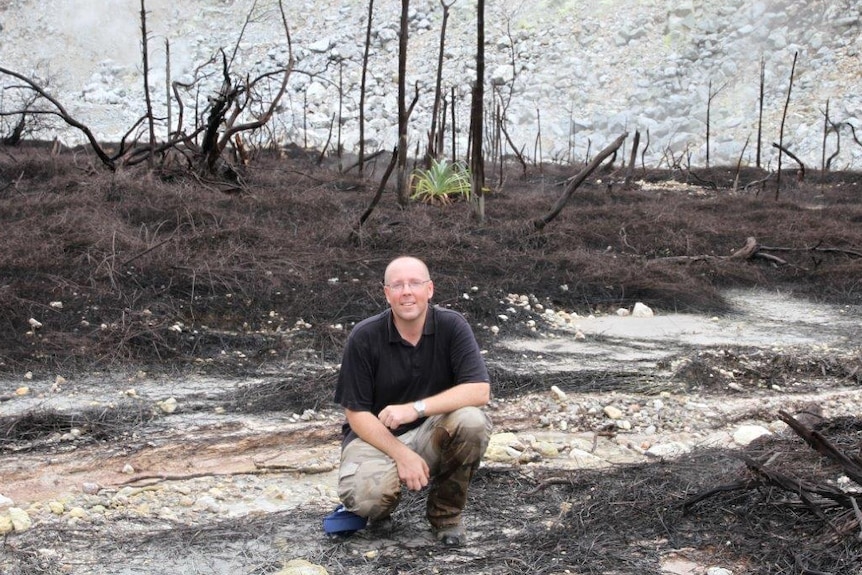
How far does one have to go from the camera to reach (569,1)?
36.2 m

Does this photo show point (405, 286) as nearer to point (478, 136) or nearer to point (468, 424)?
point (468, 424)

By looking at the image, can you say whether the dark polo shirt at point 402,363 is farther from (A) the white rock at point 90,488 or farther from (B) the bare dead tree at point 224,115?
(B) the bare dead tree at point 224,115

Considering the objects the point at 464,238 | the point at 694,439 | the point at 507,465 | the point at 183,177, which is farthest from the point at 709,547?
the point at 183,177

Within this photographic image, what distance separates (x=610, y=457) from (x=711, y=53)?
30.6 meters

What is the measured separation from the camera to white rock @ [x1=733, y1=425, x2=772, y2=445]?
4535mm

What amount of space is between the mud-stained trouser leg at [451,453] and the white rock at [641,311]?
14.4 ft

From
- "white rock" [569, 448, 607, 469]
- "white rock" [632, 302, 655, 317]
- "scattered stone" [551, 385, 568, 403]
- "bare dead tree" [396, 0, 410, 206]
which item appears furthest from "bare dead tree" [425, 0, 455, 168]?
"white rock" [569, 448, 607, 469]

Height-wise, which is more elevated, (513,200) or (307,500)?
(513,200)

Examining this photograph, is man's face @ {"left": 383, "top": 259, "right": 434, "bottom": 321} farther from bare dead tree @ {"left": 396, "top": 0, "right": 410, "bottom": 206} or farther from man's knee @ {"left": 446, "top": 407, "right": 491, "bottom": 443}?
bare dead tree @ {"left": 396, "top": 0, "right": 410, "bottom": 206}

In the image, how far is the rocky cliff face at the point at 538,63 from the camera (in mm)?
29031

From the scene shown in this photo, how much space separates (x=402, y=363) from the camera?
3256 millimetres

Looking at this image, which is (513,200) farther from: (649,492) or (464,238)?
(649,492)

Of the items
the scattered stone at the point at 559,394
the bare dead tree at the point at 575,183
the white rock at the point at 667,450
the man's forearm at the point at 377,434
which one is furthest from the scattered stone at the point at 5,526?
the bare dead tree at the point at 575,183

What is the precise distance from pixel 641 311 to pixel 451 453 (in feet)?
14.7
